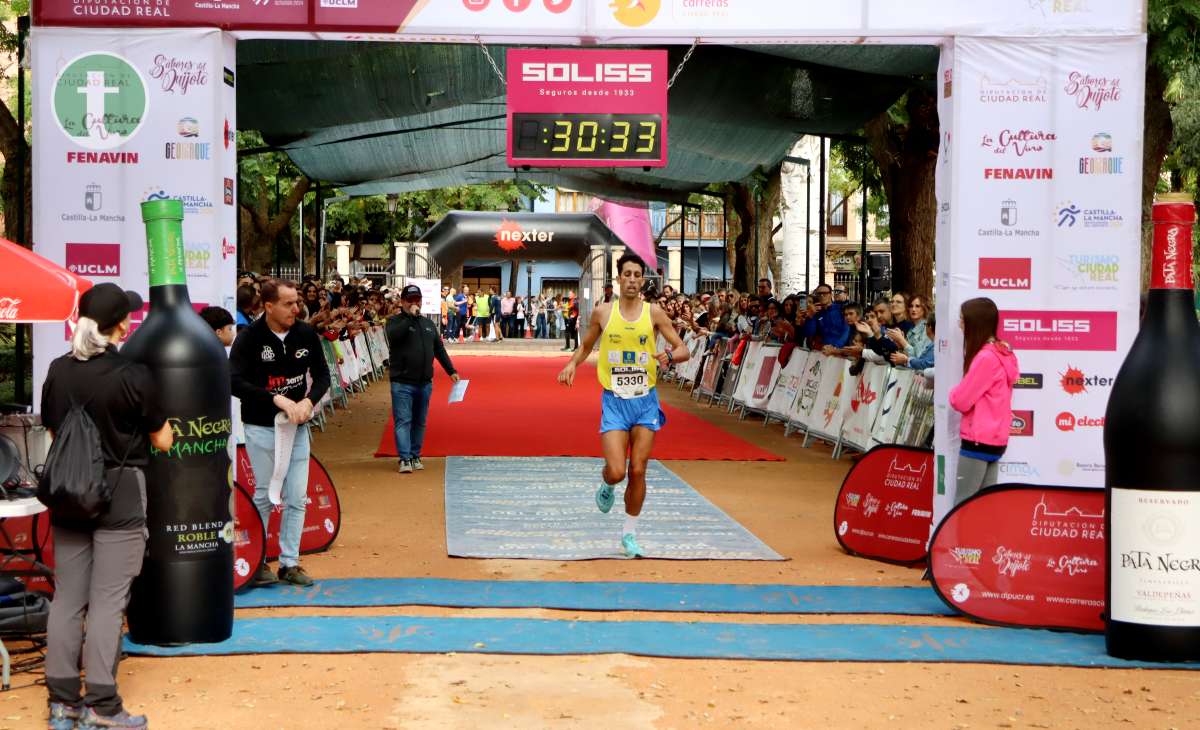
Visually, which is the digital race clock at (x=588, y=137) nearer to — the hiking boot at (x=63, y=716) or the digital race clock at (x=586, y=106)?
the digital race clock at (x=586, y=106)

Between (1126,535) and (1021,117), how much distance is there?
319 centimetres

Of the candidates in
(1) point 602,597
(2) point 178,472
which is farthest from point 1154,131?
(2) point 178,472

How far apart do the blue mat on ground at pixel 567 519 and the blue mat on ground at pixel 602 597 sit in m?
1.03

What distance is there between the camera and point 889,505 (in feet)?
32.1

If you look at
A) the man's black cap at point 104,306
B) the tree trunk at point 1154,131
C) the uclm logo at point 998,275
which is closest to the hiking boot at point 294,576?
the man's black cap at point 104,306

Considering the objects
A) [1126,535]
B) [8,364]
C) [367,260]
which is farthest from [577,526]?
[367,260]

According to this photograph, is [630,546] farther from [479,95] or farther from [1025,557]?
[479,95]

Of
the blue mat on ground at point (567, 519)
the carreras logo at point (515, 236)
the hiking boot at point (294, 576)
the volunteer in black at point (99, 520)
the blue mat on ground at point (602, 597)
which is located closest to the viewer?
the volunteer in black at point (99, 520)

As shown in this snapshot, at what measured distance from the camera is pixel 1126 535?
7121 mm

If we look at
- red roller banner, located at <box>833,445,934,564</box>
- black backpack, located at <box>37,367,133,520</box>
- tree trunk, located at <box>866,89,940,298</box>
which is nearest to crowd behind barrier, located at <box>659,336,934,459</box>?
tree trunk, located at <box>866,89,940,298</box>

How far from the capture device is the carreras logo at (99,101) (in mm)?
9117

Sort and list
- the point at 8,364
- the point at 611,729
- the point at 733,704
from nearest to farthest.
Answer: the point at 611,729, the point at 733,704, the point at 8,364

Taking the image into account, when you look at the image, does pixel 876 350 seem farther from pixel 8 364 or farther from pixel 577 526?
pixel 8 364

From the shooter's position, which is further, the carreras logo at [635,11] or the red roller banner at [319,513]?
the red roller banner at [319,513]
